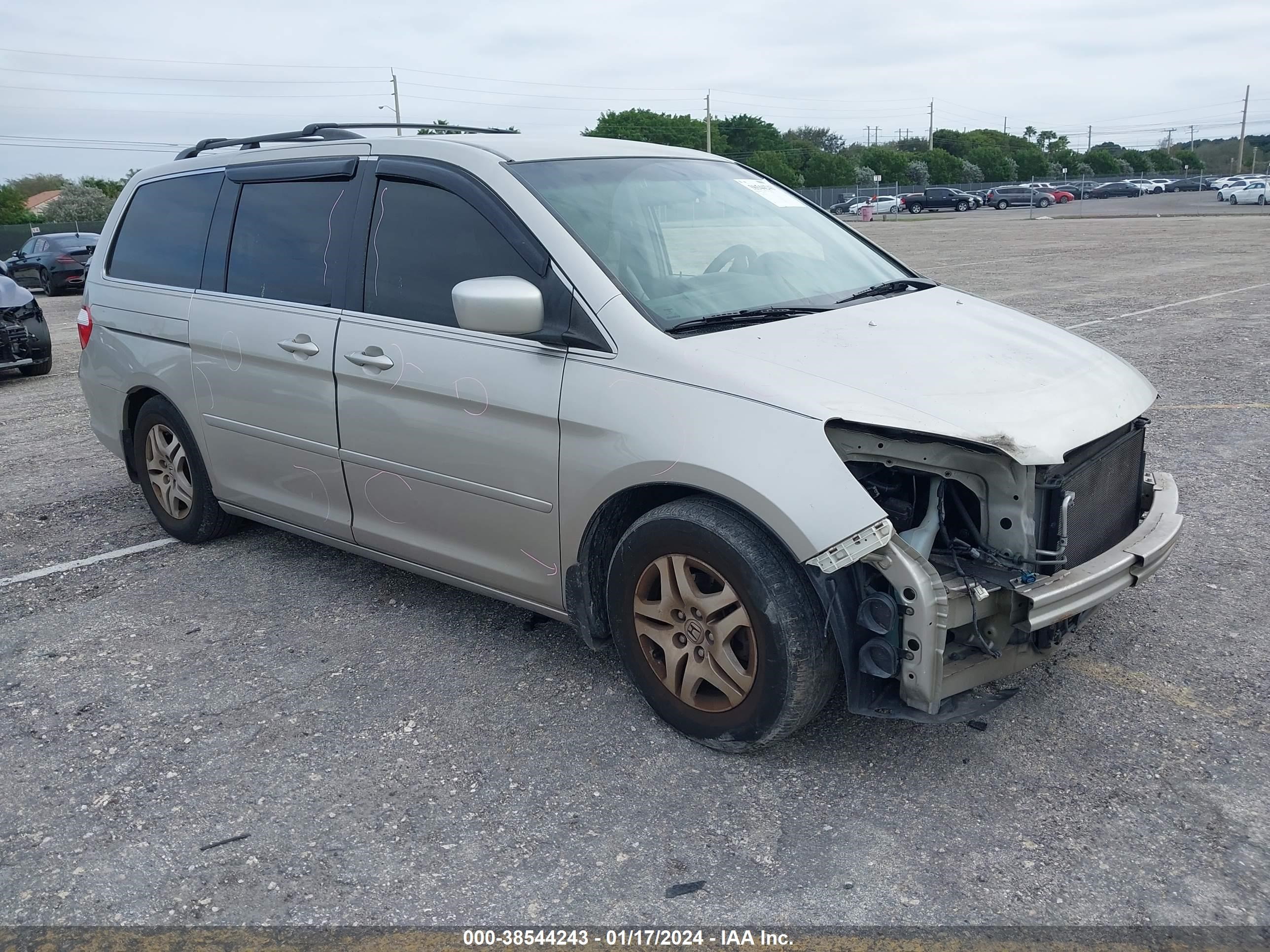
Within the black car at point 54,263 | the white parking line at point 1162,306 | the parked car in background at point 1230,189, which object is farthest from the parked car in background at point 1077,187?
the black car at point 54,263

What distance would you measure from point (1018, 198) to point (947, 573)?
67.9 m

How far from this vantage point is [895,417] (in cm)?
294

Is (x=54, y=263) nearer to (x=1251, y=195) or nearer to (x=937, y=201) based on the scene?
(x=1251, y=195)

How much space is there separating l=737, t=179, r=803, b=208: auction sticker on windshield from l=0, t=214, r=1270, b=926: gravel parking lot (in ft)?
6.79

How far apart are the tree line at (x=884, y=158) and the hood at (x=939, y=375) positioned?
279 feet

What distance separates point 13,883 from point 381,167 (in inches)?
108

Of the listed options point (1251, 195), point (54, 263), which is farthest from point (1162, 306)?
point (1251, 195)

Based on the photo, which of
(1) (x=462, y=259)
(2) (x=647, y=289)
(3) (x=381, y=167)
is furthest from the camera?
(3) (x=381, y=167)

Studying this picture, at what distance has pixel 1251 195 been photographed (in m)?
51.0

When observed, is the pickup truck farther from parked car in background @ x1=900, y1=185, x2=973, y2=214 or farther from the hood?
the hood

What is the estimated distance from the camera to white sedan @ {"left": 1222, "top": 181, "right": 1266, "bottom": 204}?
50781 mm

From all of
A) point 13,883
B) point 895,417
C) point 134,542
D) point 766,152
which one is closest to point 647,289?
point 895,417

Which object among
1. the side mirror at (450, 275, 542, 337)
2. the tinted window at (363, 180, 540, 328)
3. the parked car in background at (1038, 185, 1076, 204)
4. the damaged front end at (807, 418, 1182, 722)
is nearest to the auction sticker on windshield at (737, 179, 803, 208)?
the tinted window at (363, 180, 540, 328)

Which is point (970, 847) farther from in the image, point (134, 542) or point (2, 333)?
point (2, 333)
